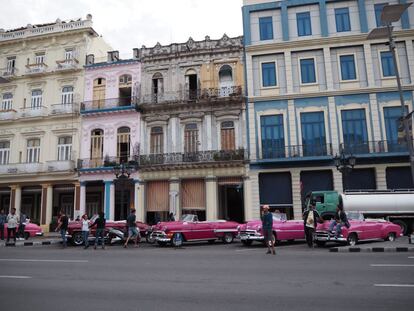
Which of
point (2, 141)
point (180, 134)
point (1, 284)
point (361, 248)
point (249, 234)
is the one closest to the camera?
point (1, 284)

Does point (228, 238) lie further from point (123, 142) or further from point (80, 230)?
point (123, 142)

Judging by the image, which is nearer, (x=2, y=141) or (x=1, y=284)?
(x=1, y=284)

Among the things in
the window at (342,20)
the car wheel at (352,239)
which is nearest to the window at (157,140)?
the window at (342,20)

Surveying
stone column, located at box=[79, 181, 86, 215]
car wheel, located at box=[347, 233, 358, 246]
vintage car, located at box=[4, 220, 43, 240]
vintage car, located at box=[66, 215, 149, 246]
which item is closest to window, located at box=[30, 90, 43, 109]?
stone column, located at box=[79, 181, 86, 215]

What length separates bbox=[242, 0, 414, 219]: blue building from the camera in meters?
24.5

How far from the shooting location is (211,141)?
26.8 m

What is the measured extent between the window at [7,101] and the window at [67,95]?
16.8 ft

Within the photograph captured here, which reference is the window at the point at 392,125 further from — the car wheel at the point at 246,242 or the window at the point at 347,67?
the car wheel at the point at 246,242

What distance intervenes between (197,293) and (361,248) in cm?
920

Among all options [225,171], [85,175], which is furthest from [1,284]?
[85,175]

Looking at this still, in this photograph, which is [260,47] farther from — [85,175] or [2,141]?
[2,141]

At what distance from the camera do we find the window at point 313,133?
24.9m

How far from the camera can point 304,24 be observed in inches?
1057

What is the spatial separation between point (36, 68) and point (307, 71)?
71.6 feet
